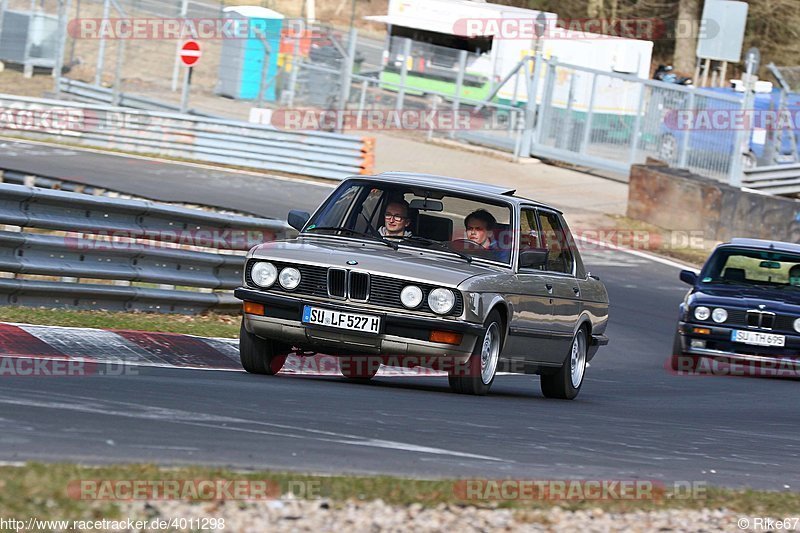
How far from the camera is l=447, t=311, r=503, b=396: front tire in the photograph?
29.8 feet

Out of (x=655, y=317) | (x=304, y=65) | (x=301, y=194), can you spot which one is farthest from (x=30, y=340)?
(x=304, y=65)

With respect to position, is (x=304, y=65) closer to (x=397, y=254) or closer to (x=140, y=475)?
(x=397, y=254)

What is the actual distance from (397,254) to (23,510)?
196 inches

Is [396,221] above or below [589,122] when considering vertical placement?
below

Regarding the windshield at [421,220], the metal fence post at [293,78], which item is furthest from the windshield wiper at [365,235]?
the metal fence post at [293,78]

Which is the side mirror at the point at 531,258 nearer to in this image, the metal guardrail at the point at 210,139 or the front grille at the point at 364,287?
the front grille at the point at 364,287

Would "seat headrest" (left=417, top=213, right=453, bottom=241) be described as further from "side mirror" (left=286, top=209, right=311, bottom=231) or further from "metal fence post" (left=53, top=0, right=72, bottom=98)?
"metal fence post" (left=53, top=0, right=72, bottom=98)

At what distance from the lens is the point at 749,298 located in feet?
47.1

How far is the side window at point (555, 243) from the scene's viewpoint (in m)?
10.5

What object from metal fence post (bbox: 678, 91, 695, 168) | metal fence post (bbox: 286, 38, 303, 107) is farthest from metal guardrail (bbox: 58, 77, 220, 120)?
metal fence post (bbox: 678, 91, 695, 168)

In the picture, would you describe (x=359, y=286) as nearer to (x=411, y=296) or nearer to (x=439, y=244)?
(x=411, y=296)

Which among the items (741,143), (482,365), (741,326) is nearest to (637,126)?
(741,143)

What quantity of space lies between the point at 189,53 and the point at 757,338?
18.2 meters

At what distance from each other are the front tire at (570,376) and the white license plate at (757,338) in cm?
358
